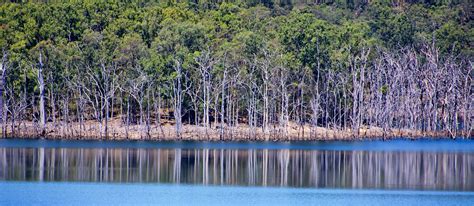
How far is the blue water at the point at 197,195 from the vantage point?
34250 mm

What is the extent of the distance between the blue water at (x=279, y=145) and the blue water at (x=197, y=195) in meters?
23.0

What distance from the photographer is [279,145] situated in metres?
64.4

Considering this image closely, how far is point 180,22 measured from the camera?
287 feet

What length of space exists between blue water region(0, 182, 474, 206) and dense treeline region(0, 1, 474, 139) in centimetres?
3107

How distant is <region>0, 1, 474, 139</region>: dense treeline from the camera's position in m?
73.2

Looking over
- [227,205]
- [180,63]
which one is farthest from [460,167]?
[180,63]

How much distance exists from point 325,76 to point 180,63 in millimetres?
12792

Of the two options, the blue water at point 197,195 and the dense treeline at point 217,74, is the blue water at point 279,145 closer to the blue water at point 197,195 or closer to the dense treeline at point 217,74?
the dense treeline at point 217,74

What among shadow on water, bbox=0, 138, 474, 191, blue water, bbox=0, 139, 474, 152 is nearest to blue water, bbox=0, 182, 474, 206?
shadow on water, bbox=0, 138, 474, 191

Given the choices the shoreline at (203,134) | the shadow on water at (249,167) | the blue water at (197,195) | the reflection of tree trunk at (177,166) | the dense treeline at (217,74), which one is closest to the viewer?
the blue water at (197,195)

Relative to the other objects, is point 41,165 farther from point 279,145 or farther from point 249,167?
point 279,145

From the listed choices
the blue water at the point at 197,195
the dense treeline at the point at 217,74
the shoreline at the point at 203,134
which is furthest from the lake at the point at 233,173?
the dense treeline at the point at 217,74

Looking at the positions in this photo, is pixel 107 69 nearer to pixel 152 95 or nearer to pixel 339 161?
Result: pixel 152 95

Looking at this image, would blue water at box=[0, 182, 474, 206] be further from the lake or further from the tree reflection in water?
the tree reflection in water
